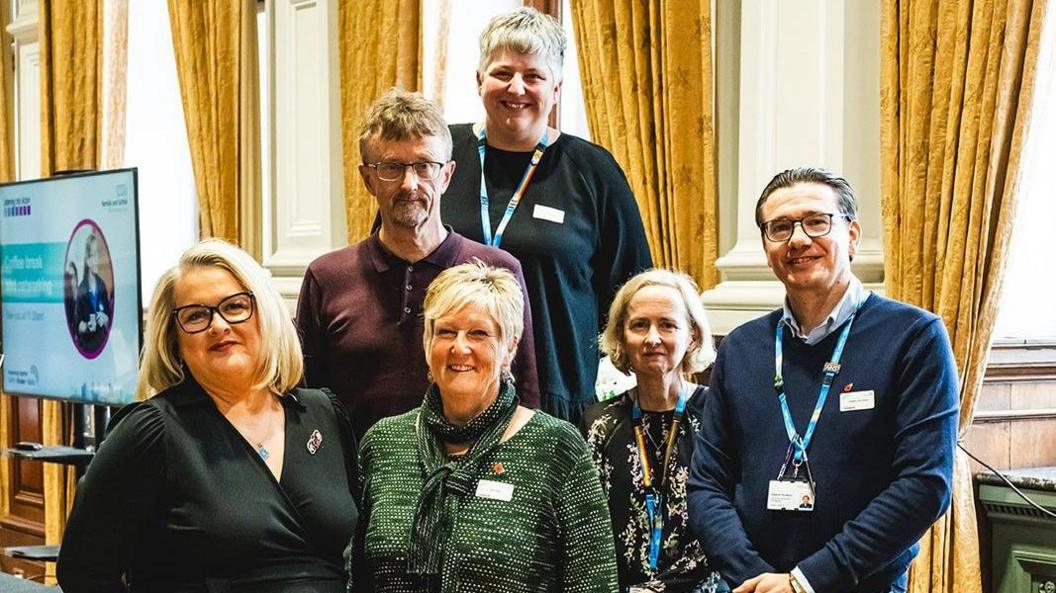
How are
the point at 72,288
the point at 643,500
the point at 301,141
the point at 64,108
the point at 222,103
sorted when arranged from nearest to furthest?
the point at 643,500, the point at 72,288, the point at 301,141, the point at 222,103, the point at 64,108

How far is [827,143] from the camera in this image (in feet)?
10.6

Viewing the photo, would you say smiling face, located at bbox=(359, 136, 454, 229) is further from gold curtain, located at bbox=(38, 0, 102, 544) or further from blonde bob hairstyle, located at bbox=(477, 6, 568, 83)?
gold curtain, located at bbox=(38, 0, 102, 544)

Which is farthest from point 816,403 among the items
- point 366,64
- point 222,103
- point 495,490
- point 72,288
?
point 222,103

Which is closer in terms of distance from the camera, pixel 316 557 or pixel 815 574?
pixel 815 574

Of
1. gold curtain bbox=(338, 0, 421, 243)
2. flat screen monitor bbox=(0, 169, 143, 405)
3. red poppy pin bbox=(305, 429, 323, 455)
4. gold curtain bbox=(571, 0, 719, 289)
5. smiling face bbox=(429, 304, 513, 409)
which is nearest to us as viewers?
smiling face bbox=(429, 304, 513, 409)

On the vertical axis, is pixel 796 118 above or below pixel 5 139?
below

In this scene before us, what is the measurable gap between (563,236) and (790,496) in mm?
900

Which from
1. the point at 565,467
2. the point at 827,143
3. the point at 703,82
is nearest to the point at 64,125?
the point at 703,82

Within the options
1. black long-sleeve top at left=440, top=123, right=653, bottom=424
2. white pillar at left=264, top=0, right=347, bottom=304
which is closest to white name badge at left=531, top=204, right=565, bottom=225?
black long-sleeve top at left=440, top=123, right=653, bottom=424

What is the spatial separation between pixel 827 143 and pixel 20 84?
19.0 feet

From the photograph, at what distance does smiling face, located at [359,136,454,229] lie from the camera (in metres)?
2.42

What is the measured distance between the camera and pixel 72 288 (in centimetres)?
451

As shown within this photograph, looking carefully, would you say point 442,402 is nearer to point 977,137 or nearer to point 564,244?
point 564,244

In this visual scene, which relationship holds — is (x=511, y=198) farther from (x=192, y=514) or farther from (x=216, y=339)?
(x=192, y=514)
